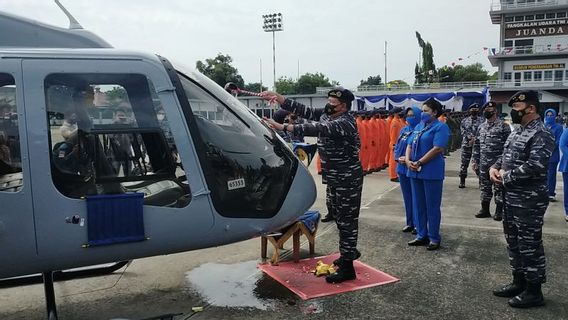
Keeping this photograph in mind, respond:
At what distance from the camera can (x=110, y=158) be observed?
9.86 feet

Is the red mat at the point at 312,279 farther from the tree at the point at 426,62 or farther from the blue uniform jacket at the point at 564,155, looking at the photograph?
the tree at the point at 426,62

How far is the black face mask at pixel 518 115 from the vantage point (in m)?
3.80

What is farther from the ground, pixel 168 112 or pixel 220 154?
pixel 168 112

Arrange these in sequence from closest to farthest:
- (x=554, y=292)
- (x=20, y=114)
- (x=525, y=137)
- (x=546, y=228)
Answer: (x=20, y=114)
(x=525, y=137)
(x=554, y=292)
(x=546, y=228)

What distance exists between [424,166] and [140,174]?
135 inches

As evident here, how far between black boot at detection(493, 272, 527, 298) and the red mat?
0.93 m

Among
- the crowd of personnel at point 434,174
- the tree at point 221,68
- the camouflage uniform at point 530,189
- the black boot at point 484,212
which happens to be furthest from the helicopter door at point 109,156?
the tree at point 221,68

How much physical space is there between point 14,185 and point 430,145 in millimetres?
4327

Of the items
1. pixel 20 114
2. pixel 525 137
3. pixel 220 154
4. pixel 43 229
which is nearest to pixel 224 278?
pixel 220 154

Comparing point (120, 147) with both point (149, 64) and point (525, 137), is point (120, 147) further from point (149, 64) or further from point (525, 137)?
point (525, 137)

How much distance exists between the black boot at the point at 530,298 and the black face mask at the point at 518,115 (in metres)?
1.36

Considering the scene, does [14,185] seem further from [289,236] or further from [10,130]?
[289,236]

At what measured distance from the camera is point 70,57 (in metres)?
2.92

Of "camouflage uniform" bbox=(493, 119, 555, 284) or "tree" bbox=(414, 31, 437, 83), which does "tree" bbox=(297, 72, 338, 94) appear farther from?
"camouflage uniform" bbox=(493, 119, 555, 284)
